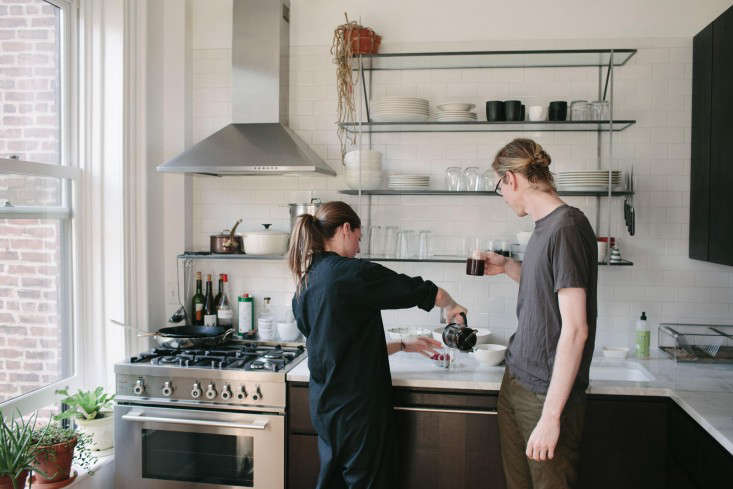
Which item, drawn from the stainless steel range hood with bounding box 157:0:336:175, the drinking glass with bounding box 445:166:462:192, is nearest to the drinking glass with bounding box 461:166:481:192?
the drinking glass with bounding box 445:166:462:192

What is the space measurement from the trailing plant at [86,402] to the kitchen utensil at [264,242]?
1075mm

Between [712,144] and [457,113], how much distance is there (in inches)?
49.9

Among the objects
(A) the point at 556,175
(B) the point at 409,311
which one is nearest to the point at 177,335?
(B) the point at 409,311

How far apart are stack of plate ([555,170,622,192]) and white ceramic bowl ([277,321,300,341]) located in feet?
5.58

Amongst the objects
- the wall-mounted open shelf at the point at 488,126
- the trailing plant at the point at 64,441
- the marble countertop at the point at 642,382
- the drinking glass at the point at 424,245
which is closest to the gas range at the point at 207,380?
the marble countertop at the point at 642,382

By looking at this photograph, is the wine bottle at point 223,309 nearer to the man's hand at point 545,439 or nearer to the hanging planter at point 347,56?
the hanging planter at point 347,56

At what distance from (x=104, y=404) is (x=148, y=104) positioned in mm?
1702

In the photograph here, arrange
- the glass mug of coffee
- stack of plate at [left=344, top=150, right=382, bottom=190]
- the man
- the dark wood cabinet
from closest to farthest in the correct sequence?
the man
the dark wood cabinet
the glass mug of coffee
stack of plate at [left=344, top=150, right=382, bottom=190]

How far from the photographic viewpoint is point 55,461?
2637 mm

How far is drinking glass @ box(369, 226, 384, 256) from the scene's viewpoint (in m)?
3.37

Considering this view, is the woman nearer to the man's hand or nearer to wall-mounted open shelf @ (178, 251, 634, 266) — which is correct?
the man's hand

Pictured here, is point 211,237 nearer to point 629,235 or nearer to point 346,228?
point 346,228

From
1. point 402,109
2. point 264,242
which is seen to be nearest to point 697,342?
point 402,109

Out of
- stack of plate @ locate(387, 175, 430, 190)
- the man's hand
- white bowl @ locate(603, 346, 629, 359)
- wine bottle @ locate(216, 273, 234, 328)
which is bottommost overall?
the man's hand
